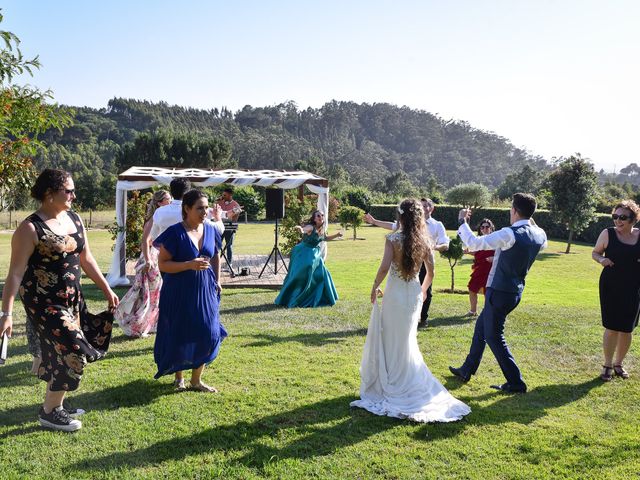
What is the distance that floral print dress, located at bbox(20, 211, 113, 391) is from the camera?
3791mm

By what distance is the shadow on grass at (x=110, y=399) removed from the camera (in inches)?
170

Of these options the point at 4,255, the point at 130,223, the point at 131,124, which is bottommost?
the point at 4,255

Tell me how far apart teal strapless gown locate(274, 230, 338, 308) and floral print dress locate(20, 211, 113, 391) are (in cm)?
542

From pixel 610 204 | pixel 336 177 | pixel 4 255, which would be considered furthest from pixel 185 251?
pixel 336 177

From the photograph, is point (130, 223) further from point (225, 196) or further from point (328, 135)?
point (328, 135)

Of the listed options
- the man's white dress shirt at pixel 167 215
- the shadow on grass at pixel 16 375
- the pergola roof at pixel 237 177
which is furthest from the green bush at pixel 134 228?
the shadow on grass at pixel 16 375

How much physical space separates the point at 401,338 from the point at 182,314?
181cm

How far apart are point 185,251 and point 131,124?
94.2m

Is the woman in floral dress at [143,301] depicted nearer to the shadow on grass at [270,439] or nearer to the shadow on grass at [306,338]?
the shadow on grass at [306,338]

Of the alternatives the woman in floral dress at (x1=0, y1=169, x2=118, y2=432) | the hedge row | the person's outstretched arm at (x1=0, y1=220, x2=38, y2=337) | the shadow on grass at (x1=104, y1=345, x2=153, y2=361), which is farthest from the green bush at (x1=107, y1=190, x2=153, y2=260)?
the hedge row

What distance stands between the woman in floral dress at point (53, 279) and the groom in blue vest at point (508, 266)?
3161 millimetres

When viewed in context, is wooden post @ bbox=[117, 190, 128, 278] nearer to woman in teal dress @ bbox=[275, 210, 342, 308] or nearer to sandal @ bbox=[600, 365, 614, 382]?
woman in teal dress @ bbox=[275, 210, 342, 308]

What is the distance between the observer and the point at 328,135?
122375 mm

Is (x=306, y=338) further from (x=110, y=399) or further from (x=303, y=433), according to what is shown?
(x=303, y=433)
